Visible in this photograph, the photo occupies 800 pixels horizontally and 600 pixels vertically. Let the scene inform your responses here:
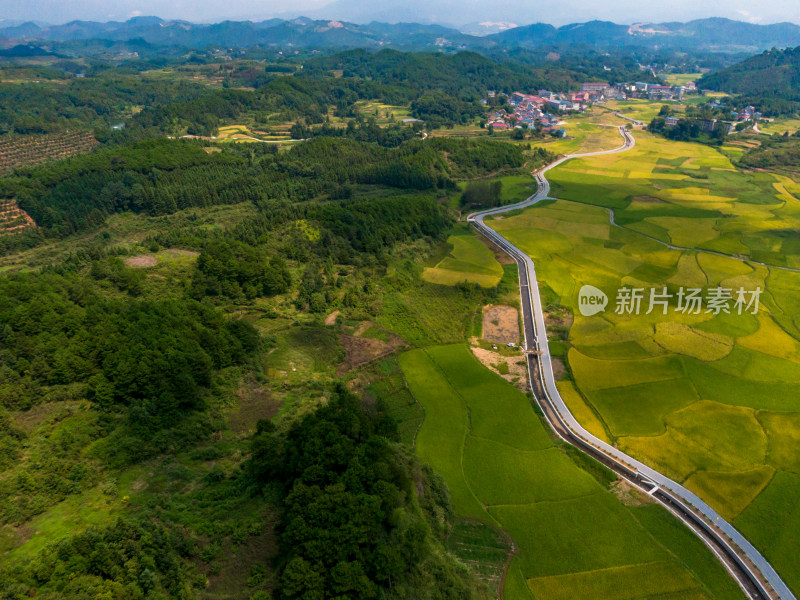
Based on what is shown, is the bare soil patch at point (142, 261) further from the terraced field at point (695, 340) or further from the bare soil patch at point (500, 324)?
the terraced field at point (695, 340)

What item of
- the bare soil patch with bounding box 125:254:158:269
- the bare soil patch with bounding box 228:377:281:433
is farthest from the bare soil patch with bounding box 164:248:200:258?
the bare soil patch with bounding box 228:377:281:433

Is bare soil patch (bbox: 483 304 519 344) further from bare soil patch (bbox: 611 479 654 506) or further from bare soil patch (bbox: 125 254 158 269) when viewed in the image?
bare soil patch (bbox: 125 254 158 269)

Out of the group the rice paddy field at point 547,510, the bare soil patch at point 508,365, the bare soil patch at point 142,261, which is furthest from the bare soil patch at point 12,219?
the bare soil patch at point 508,365

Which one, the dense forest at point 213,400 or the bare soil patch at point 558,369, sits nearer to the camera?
the dense forest at point 213,400

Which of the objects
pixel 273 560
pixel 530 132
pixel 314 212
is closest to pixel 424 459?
pixel 273 560

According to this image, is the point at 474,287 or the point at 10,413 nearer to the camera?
the point at 10,413

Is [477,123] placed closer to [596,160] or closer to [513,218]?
[596,160]
